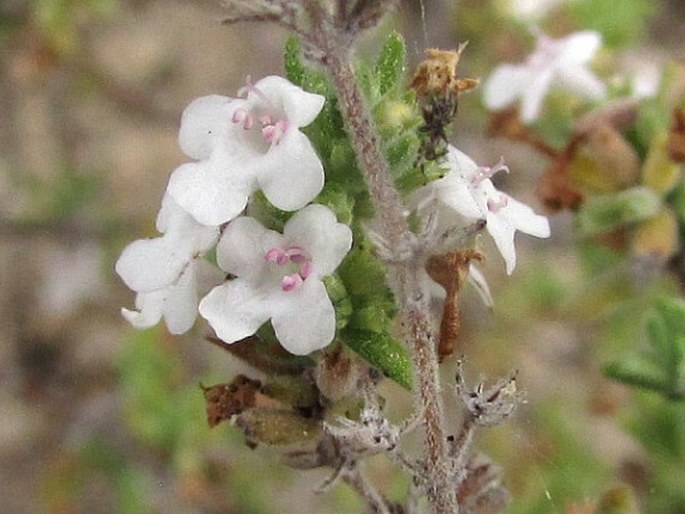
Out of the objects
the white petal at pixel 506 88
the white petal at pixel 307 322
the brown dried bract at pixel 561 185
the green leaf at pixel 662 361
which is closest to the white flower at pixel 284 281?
the white petal at pixel 307 322

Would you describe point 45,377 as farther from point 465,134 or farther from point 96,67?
point 465,134

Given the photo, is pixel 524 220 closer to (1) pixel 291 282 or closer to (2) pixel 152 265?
(1) pixel 291 282

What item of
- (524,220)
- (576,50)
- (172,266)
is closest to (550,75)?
(576,50)

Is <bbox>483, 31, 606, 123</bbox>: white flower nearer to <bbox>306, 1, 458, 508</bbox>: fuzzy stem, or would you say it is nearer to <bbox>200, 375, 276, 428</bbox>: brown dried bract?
<bbox>200, 375, 276, 428</bbox>: brown dried bract

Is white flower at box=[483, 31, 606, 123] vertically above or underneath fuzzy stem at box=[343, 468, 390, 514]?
above

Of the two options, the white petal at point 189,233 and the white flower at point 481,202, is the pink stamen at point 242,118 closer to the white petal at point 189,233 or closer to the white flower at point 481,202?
the white petal at point 189,233

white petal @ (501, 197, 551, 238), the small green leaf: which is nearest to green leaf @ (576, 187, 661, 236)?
white petal @ (501, 197, 551, 238)
